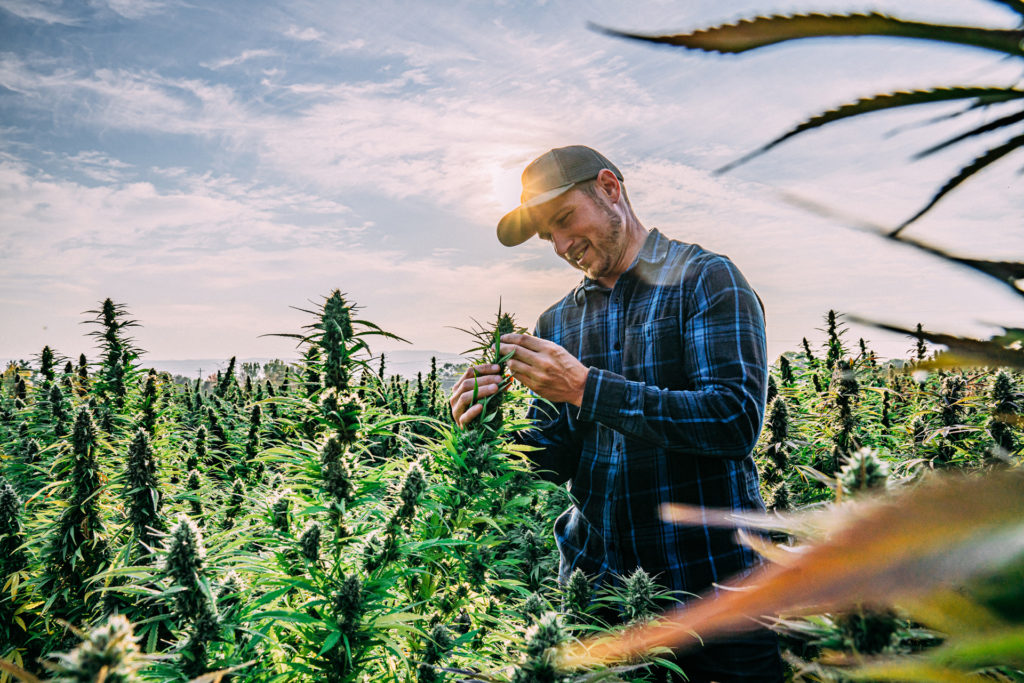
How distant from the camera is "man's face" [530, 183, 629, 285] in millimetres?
2900

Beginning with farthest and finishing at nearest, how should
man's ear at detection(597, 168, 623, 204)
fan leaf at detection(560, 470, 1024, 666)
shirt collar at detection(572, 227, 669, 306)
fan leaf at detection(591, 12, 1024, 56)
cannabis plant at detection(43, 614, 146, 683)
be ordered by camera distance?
man's ear at detection(597, 168, 623, 204)
shirt collar at detection(572, 227, 669, 306)
cannabis plant at detection(43, 614, 146, 683)
fan leaf at detection(591, 12, 1024, 56)
fan leaf at detection(560, 470, 1024, 666)

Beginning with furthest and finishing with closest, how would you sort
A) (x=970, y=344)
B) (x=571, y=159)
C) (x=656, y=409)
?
(x=571, y=159), (x=656, y=409), (x=970, y=344)

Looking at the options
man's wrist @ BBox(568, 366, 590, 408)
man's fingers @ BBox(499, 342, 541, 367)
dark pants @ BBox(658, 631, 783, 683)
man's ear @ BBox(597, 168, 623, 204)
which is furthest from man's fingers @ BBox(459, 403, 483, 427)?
man's ear @ BBox(597, 168, 623, 204)

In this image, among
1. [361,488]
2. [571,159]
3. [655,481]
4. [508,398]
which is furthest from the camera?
[571,159]

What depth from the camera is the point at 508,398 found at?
177cm

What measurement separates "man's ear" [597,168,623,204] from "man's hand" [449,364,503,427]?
63.3 inches

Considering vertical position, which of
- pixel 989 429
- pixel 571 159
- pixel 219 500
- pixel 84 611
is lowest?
pixel 84 611

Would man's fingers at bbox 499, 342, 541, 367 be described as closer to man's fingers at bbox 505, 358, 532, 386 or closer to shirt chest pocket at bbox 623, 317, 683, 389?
man's fingers at bbox 505, 358, 532, 386

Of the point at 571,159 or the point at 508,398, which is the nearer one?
the point at 508,398

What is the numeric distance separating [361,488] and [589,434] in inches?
67.1

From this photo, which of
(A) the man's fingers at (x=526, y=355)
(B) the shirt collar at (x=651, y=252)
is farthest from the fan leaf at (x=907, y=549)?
(B) the shirt collar at (x=651, y=252)

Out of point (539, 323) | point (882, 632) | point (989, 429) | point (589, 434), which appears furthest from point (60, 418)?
point (989, 429)

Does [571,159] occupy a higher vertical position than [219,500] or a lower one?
higher

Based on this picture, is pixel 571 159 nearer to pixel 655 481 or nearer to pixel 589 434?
pixel 589 434
